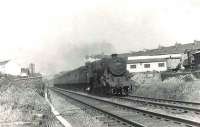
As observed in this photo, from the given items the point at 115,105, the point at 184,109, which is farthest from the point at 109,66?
the point at 184,109

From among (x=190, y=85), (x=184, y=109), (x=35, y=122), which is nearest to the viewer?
(x=35, y=122)

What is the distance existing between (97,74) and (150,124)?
18.7 meters

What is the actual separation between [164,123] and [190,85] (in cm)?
1598

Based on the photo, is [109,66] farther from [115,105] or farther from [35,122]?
[35,122]

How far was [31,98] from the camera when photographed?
18.6 metres

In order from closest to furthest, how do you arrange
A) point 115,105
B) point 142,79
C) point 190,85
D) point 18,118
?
1. point 18,118
2. point 115,105
3. point 190,85
4. point 142,79

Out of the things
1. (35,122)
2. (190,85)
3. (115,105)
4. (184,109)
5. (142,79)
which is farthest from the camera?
(142,79)

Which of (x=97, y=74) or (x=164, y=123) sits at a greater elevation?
(x=97, y=74)

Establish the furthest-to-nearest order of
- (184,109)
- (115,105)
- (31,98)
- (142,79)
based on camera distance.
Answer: (142,79) < (115,105) < (31,98) < (184,109)

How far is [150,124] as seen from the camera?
11977mm

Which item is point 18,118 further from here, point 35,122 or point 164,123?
point 164,123

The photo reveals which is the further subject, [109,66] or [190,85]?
[109,66]

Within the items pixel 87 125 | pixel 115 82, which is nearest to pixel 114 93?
pixel 115 82

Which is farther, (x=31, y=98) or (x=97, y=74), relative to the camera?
(x=97, y=74)
